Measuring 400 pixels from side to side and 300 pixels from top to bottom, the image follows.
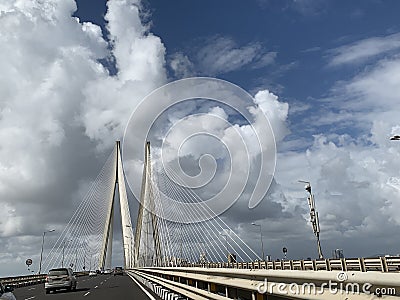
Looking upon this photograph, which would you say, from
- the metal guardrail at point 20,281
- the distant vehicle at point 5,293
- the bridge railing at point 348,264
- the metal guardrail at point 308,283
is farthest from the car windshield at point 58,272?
the metal guardrail at point 308,283

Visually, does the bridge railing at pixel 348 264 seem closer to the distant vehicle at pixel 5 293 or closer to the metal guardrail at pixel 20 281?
the distant vehicle at pixel 5 293

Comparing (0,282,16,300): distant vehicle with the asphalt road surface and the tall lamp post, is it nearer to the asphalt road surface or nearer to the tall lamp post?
the asphalt road surface

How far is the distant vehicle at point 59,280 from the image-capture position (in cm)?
3209

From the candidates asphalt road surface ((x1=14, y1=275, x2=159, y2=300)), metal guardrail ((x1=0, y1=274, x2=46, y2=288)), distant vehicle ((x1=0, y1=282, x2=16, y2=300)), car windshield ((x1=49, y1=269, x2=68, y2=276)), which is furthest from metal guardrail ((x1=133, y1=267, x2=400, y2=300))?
metal guardrail ((x1=0, y1=274, x2=46, y2=288))

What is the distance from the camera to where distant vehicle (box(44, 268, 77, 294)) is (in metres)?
32.1

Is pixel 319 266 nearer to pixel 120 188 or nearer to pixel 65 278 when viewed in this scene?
pixel 65 278

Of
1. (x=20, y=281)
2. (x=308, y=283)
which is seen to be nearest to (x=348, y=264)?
(x=308, y=283)

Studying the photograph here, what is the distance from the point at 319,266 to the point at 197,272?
2163 cm

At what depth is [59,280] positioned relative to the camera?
3262 cm

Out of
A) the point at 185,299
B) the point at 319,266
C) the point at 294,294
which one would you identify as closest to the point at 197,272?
the point at 185,299

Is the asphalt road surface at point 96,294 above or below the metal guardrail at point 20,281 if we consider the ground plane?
below

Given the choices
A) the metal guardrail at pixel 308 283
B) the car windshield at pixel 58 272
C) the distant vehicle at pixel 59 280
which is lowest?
the metal guardrail at pixel 308 283

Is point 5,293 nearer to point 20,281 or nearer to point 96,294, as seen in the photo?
point 96,294

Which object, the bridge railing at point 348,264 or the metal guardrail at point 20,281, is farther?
the metal guardrail at point 20,281
